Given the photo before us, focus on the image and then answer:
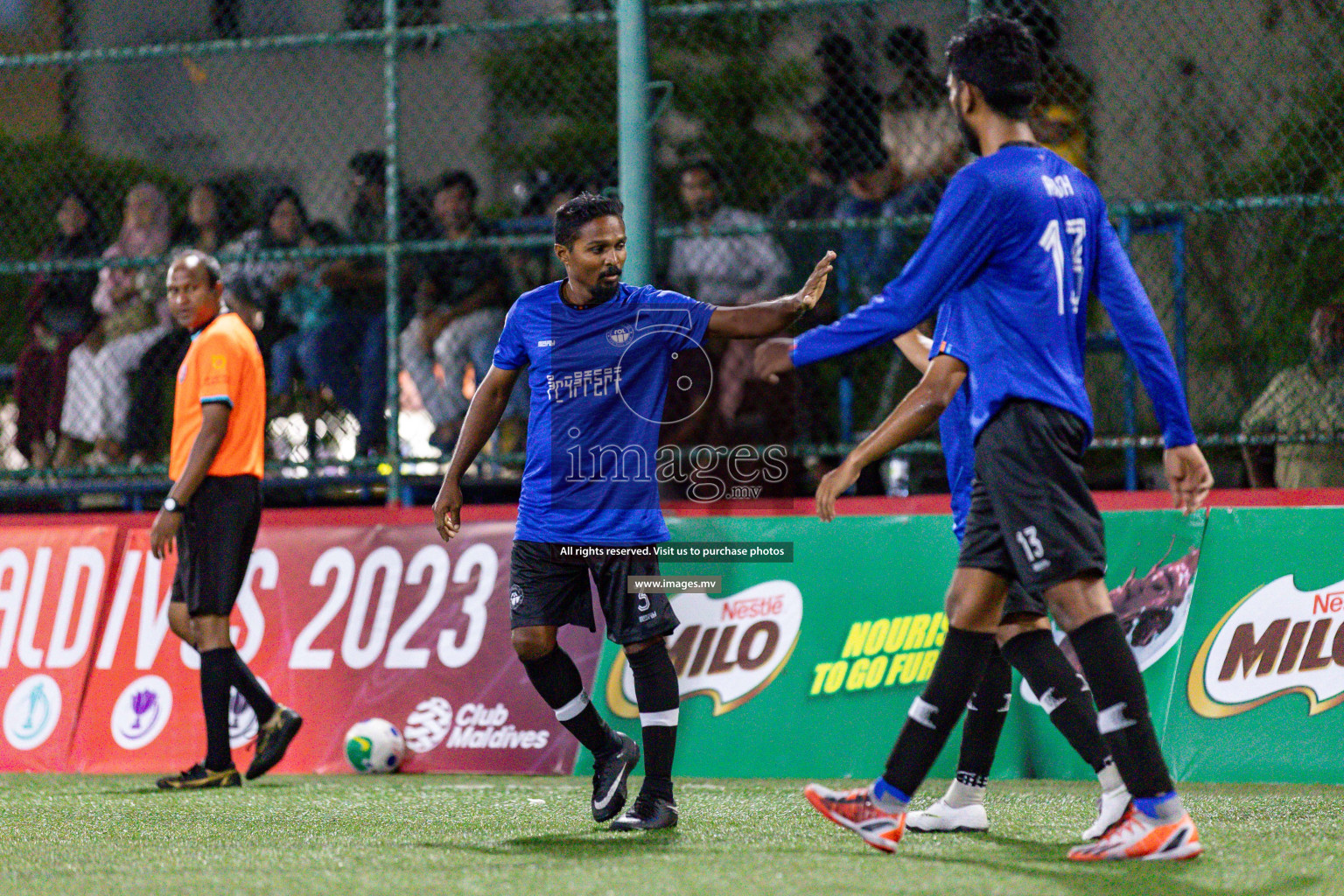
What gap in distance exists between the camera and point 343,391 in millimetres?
9227

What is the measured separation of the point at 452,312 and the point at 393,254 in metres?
0.58

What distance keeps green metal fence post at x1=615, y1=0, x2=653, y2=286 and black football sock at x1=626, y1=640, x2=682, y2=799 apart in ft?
9.10

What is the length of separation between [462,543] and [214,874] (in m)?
3.71

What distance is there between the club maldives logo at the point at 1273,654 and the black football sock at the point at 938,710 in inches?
100.0

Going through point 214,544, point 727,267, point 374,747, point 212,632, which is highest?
point 727,267

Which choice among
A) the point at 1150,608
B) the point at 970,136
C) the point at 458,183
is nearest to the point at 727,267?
the point at 458,183

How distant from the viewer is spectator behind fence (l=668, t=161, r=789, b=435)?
331 inches

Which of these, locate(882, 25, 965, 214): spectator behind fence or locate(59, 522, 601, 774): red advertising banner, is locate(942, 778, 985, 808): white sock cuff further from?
locate(882, 25, 965, 214): spectator behind fence

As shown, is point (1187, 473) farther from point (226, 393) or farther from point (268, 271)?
point (268, 271)

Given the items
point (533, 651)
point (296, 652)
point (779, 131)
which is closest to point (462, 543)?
point (296, 652)

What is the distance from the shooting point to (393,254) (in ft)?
28.3

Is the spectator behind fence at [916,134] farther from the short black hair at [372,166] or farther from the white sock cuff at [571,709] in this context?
the white sock cuff at [571,709]

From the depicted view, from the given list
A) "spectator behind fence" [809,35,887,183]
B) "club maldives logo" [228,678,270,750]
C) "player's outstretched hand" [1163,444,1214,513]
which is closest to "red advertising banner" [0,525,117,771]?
"club maldives logo" [228,678,270,750]

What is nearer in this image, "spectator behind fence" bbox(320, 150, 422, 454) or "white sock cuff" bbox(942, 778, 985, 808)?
"white sock cuff" bbox(942, 778, 985, 808)
